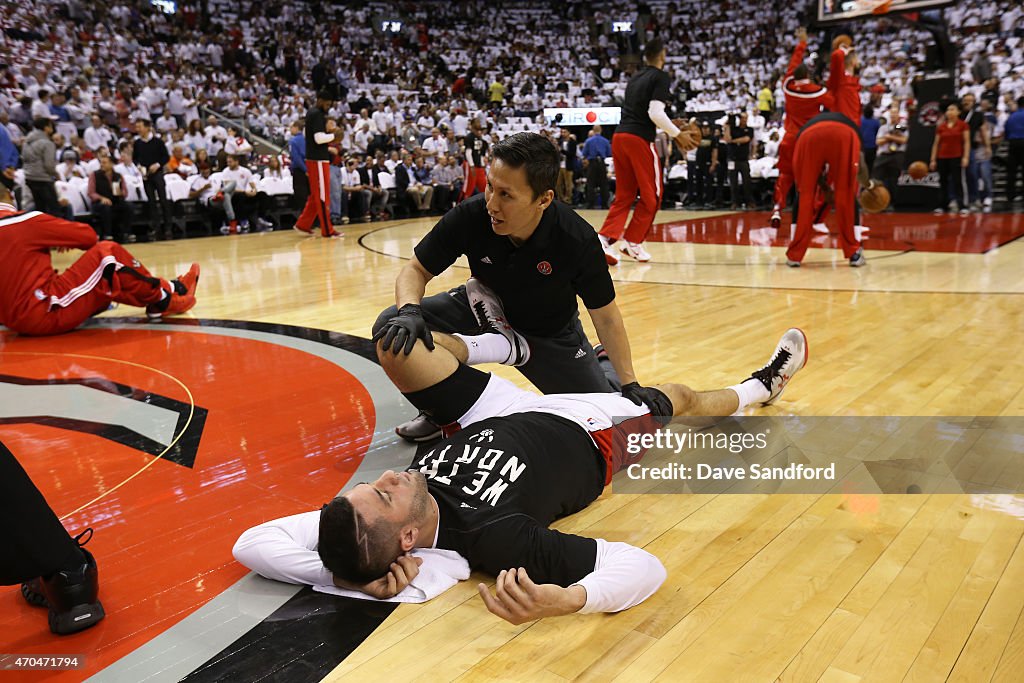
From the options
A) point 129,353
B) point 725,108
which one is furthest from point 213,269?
point 725,108

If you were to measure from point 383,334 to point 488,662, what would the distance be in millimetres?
1120

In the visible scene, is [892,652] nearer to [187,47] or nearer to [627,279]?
[627,279]

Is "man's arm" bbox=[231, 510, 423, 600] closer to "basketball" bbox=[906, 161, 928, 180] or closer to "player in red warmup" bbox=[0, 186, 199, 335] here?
"player in red warmup" bbox=[0, 186, 199, 335]

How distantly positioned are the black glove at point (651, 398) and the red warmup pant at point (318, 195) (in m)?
8.14

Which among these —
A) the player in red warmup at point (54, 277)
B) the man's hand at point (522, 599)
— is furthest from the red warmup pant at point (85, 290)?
the man's hand at point (522, 599)

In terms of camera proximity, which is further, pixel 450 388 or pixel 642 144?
pixel 642 144

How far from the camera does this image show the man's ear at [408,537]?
1.97 metres

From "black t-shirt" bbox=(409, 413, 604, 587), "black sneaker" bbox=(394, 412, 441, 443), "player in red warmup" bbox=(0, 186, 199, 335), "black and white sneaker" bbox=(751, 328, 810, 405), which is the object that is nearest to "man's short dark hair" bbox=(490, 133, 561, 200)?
"black t-shirt" bbox=(409, 413, 604, 587)

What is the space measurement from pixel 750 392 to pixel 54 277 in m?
4.33

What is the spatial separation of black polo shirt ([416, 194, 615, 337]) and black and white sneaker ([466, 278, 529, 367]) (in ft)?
0.11

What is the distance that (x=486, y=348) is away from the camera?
3.11 meters

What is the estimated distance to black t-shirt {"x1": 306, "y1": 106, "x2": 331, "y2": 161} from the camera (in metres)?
9.96

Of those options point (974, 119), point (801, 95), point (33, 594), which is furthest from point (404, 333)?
point (974, 119)

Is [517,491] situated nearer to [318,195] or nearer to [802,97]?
[802,97]
